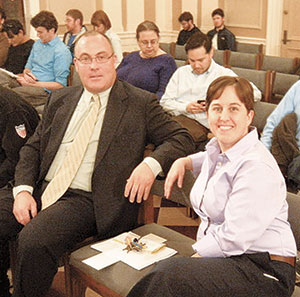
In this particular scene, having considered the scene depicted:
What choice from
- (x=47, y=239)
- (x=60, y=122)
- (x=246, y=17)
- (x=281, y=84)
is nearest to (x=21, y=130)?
(x=60, y=122)

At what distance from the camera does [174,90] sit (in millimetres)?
3621

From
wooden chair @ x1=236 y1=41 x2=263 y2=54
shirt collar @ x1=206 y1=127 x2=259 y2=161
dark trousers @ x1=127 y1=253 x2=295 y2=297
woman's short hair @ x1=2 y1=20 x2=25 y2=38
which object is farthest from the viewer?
wooden chair @ x1=236 y1=41 x2=263 y2=54

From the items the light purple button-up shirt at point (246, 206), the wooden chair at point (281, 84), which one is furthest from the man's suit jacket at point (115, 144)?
the wooden chair at point (281, 84)

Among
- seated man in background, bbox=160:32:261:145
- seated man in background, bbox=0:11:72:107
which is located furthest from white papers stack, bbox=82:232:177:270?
seated man in background, bbox=0:11:72:107

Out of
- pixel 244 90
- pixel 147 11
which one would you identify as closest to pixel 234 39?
pixel 147 11

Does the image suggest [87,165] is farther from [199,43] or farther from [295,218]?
[199,43]

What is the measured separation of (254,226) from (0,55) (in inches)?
184

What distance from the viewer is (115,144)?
229 cm

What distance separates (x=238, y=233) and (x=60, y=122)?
1.17 metres

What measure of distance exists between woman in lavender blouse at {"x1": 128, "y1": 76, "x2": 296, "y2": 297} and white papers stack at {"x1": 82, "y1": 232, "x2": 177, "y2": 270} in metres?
0.23

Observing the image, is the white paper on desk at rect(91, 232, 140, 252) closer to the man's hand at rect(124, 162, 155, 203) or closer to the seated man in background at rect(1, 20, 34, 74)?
the man's hand at rect(124, 162, 155, 203)

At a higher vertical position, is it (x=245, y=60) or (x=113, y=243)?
(x=245, y=60)

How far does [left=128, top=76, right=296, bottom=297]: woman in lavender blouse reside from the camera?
5.32ft

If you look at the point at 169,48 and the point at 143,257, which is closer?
the point at 143,257
